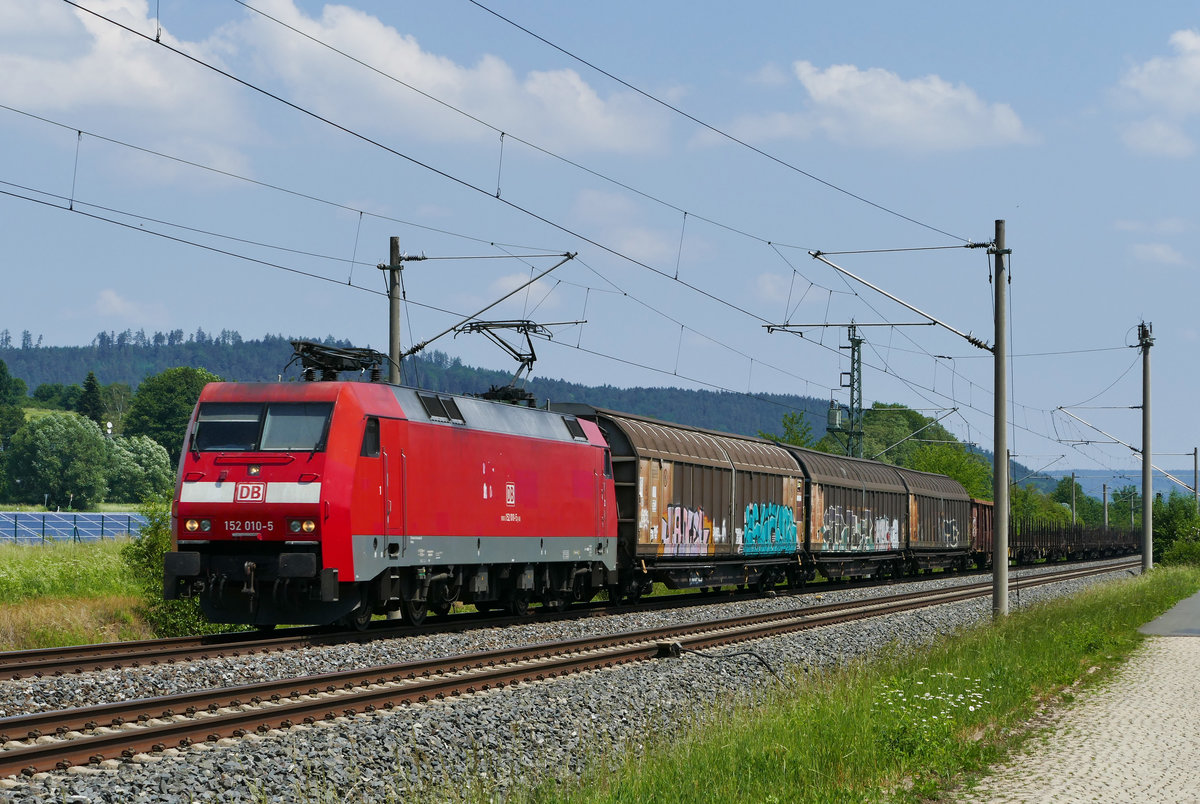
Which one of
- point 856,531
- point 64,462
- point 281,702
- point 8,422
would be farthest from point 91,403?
point 281,702

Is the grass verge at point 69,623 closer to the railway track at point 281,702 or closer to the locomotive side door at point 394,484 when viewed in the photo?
the locomotive side door at point 394,484

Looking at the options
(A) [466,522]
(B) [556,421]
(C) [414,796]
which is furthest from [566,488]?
(C) [414,796]

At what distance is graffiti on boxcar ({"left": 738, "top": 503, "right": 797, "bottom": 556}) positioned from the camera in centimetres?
3247

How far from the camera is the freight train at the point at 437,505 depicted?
17219 mm

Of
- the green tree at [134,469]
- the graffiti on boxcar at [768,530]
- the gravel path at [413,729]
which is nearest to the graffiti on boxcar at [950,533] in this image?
the graffiti on boxcar at [768,530]

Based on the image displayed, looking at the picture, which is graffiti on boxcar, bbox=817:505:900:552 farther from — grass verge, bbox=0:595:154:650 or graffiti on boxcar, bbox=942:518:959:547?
grass verge, bbox=0:595:154:650

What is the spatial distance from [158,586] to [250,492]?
6937 millimetres

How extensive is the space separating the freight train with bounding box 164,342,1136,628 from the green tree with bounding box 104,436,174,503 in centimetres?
9556

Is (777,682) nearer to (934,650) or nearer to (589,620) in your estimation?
(934,650)

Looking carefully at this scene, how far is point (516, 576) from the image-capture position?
902 inches

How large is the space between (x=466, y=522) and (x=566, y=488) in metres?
3.68

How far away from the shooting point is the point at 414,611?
20375 mm

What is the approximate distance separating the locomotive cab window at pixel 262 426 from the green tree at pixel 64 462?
109926mm

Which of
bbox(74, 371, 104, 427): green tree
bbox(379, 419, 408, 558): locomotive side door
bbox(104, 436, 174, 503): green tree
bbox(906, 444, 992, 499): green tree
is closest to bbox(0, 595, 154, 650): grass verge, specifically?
bbox(379, 419, 408, 558): locomotive side door
